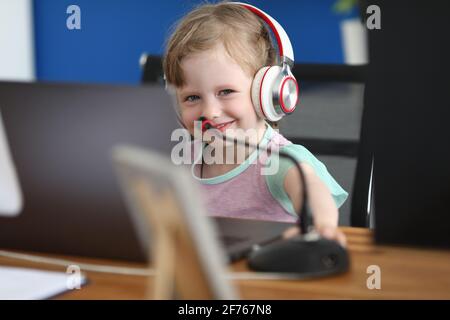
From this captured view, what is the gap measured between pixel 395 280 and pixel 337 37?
1.73 metres

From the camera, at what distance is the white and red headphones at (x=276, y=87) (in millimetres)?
1168

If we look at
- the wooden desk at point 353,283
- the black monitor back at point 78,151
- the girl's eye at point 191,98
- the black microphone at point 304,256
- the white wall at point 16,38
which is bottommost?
the wooden desk at point 353,283

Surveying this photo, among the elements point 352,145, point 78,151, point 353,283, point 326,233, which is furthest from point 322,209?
point 352,145

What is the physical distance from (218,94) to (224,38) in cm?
14

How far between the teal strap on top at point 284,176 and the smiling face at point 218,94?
0.31 ft

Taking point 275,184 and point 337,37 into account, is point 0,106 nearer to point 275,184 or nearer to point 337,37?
point 275,184

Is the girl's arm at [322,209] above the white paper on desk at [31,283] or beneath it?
above

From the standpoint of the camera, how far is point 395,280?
0.78 metres

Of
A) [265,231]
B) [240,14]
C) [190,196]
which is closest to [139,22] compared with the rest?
[240,14]

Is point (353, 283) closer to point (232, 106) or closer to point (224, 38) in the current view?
point (232, 106)

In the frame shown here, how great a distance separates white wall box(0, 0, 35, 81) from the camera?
3020 mm

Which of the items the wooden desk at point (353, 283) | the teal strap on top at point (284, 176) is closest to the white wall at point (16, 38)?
the teal strap on top at point (284, 176)

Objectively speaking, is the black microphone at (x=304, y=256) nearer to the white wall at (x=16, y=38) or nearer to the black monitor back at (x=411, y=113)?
the black monitor back at (x=411, y=113)

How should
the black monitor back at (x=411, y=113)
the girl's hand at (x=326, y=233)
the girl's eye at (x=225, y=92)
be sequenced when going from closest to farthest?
1. the black monitor back at (x=411, y=113)
2. the girl's hand at (x=326, y=233)
3. the girl's eye at (x=225, y=92)
